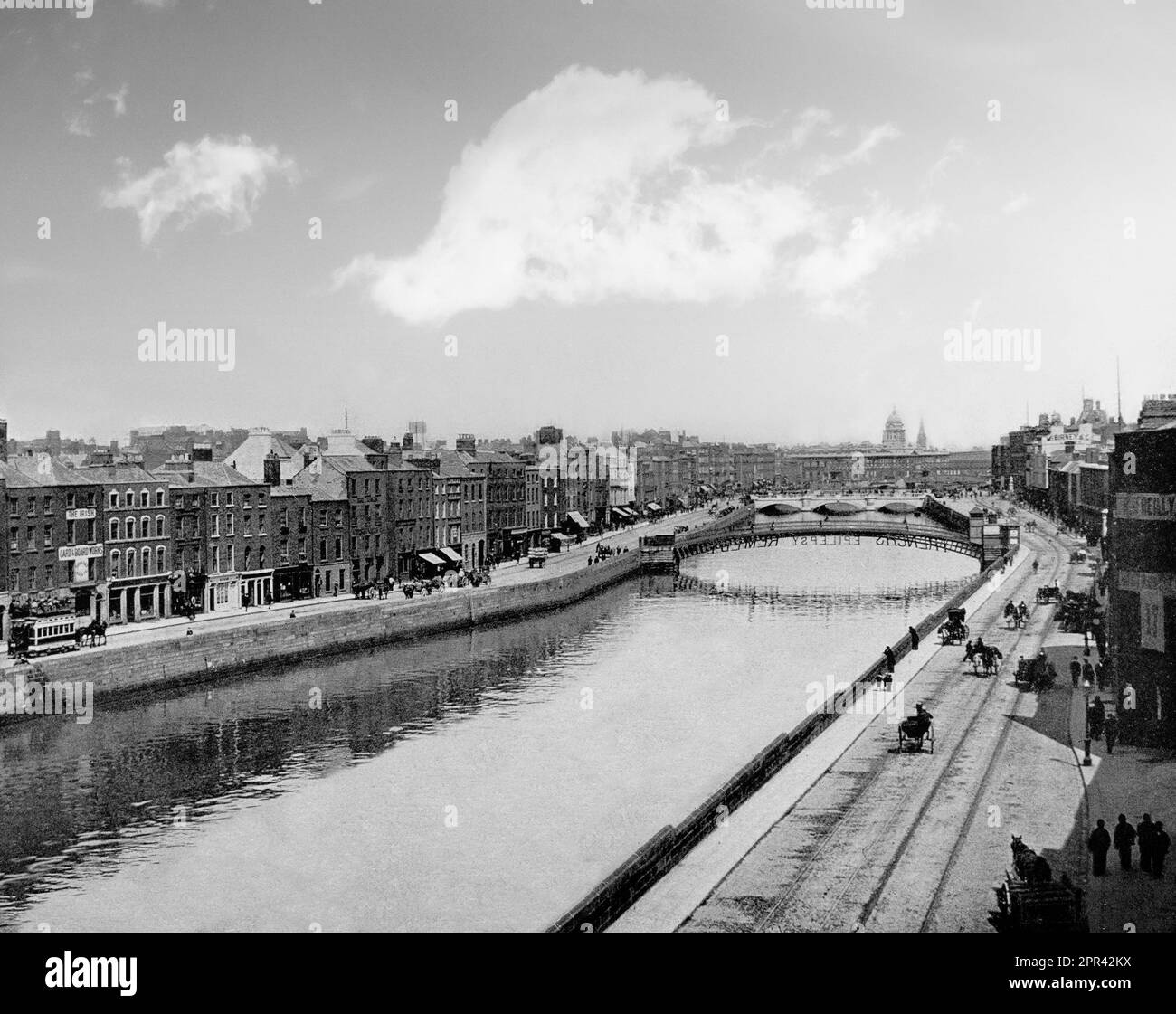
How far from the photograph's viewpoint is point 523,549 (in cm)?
8106

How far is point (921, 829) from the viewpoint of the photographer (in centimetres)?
1886

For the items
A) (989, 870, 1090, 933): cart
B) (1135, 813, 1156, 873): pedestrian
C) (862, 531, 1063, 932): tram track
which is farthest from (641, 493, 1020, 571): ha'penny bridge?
(989, 870, 1090, 933): cart

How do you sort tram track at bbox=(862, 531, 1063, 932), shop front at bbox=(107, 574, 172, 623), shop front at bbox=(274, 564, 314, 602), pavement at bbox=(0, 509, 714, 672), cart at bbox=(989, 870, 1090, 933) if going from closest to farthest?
cart at bbox=(989, 870, 1090, 933)
tram track at bbox=(862, 531, 1063, 932)
pavement at bbox=(0, 509, 714, 672)
shop front at bbox=(107, 574, 172, 623)
shop front at bbox=(274, 564, 314, 602)

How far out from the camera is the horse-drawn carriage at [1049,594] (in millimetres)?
49906

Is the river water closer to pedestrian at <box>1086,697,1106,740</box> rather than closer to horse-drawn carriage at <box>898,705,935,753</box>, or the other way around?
horse-drawn carriage at <box>898,705,935,753</box>

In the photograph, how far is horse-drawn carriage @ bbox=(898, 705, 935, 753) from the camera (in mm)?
24234

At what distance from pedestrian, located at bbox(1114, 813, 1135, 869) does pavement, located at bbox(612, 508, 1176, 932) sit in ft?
0.67

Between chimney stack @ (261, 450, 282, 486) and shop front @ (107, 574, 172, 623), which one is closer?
shop front @ (107, 574, 172, 623)

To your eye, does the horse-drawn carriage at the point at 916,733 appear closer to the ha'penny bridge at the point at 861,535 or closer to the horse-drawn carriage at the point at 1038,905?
the horse-drawn carriage at the point at 1038,905

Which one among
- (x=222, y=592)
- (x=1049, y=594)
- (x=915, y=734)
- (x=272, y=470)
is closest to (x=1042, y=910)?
(x=915, y=734)
